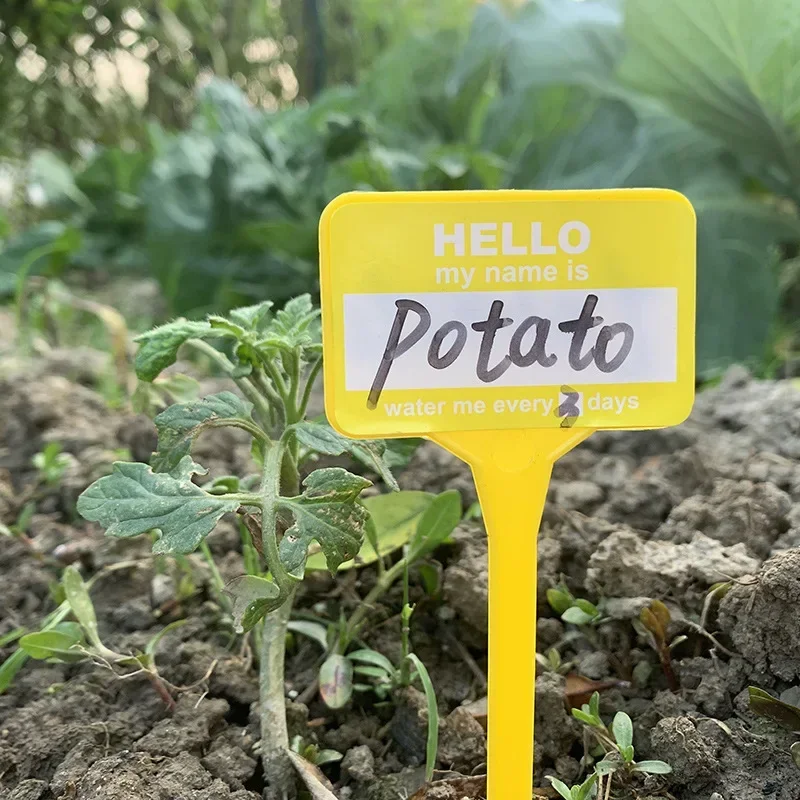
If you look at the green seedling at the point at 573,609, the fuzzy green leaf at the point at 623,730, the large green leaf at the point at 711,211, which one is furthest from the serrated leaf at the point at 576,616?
the large green leaf at the point at 711,211

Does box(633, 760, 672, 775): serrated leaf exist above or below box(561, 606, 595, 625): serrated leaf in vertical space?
below

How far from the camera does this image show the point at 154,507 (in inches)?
23.4

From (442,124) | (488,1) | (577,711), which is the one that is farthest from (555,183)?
(577,711)

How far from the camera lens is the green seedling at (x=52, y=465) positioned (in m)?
1.11

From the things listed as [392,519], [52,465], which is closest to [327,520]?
[392,519]

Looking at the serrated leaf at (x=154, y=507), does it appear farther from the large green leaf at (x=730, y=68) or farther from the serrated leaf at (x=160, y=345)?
the large green leaf at (x=730, y=68)

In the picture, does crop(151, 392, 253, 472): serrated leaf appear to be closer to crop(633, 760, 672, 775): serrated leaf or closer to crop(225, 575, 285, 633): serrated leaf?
crop(225, 575, 285, 633): serrated leaf

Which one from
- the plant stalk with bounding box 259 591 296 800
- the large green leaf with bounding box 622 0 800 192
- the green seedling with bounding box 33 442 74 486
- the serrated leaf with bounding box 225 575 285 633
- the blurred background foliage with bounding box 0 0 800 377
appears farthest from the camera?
the blurred background foliage with bounding box 0 0 800 377

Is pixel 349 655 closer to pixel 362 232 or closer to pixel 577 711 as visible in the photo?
pixel 577 711

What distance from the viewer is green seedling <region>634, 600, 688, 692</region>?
719 millimetres

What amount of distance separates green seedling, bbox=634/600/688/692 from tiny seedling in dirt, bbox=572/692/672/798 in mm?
70

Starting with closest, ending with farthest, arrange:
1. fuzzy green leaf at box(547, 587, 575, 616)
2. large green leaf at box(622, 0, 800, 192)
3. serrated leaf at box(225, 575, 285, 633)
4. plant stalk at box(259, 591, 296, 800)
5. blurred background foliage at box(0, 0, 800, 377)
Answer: serrated leaf at box(225, 575, 285, 633) < plant stalk at box(259, 591, 296, 800) < fuzzy green leaf at box(547, 587, 575, 616) < large green leaf at box(622, 0, 800, 192) < blurred background foliage at box(0, 0, 800, 377)

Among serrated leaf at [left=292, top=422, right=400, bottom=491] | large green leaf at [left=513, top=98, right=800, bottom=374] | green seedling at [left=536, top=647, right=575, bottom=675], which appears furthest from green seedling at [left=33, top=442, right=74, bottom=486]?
large green leaf at [left=513, top=98, right=800, bottom=374]

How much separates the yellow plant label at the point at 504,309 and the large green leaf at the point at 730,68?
88cm
